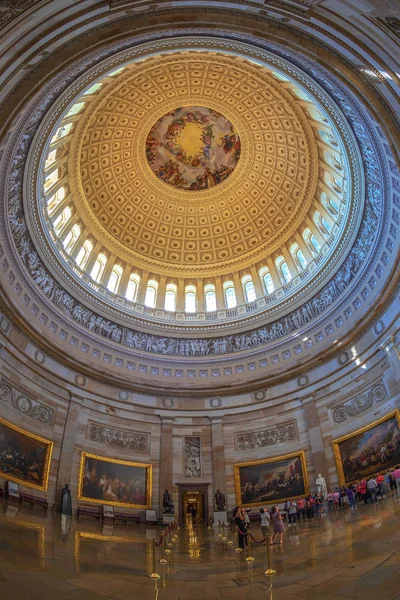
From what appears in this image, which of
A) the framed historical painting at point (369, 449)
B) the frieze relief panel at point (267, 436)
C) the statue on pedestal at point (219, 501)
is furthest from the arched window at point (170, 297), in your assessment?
the framed historical painting at point (369, 449)

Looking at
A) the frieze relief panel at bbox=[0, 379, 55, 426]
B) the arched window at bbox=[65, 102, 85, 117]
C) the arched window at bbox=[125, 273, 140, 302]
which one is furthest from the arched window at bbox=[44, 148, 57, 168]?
the frieze relief panel at bbox=[0, 379, 55, 426]

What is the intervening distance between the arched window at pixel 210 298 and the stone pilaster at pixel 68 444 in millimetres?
13399

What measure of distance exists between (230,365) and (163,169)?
18241 millimetres

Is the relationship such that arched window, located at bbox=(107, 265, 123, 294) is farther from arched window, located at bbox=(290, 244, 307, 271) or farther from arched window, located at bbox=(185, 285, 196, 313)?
arched window, located at bbox=(290, 244, 307, 271)

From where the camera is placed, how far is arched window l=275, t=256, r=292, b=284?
1284 inches

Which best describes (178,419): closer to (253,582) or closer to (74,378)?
(74,378)

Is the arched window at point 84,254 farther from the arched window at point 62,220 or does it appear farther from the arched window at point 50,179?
the arched window at point 50,179

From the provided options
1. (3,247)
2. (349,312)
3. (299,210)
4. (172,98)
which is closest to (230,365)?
(349,312)

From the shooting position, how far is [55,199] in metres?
29.9

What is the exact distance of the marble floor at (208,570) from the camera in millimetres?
5566

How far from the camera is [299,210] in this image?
109 ft

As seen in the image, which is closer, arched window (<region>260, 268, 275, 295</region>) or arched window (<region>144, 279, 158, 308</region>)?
arched window (<region>260, 268, 275, 295</region>)

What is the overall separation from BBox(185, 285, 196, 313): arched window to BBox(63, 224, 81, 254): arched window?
33.1ft

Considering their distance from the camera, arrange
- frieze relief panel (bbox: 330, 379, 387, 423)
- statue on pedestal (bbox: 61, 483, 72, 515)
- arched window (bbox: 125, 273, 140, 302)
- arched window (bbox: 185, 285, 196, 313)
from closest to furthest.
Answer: statue on pedestal (bbox: 61, 483, 72, 515) → frieze relief panel (bbox: 330, 379, 387, 423) → arched window (bbox: 125, 273, 140, 302) → arched window (bbox: 185, 285, 196, 313)
